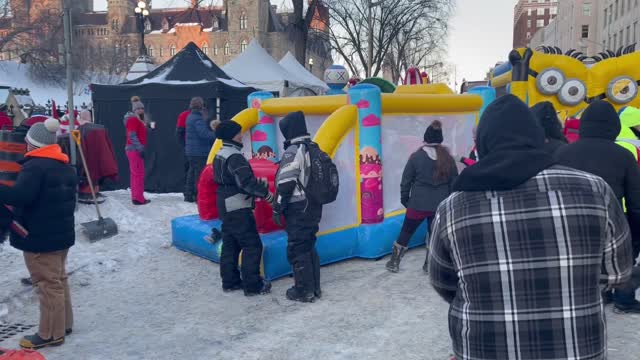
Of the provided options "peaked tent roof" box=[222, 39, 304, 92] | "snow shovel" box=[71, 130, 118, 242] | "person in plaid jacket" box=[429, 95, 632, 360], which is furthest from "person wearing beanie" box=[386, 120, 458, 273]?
"peaked tent roof" box=[222, 39, 304, 92]

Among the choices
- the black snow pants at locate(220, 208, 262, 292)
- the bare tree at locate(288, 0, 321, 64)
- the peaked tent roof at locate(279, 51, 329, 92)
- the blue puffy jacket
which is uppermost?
the bare tree at locate(288, 0, 321, 64)

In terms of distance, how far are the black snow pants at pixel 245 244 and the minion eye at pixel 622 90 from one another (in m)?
7.55

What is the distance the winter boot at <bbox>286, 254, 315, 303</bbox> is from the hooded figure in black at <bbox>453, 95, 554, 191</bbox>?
337 centimetres

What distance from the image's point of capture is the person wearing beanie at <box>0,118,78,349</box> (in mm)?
4051

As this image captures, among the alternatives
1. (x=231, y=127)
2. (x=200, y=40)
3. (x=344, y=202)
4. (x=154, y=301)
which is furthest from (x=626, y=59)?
(x=200, y=40)

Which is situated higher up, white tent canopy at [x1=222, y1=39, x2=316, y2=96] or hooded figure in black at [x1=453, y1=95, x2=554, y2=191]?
white tent canopy at [x1=222, y1=39, x2=316, y2=96]

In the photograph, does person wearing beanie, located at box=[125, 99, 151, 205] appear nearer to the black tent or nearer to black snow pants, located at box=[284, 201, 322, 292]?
the black tent

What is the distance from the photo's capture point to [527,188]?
1830 millimetres

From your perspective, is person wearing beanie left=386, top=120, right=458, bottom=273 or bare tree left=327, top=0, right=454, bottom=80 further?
bare tree left=327, top=0, right=454, bottom=80

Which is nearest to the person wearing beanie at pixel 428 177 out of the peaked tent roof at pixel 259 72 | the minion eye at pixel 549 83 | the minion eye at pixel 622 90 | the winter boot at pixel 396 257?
the winter boot at pixel 396 257

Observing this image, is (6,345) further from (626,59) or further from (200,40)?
(200,40)

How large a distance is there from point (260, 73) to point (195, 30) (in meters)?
64.6

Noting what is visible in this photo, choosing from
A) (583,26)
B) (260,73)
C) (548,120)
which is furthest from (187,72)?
(583,26)

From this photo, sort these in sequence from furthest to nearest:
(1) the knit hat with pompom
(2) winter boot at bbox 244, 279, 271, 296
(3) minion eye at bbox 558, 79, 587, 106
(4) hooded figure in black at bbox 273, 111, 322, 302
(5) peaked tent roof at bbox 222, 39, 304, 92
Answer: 1. (5) peaked tent roof at bbox 222, 39, 304, 92
2. (3) minion eye at bbox 558, 79, 587, 106
3. (2) winter boot at bbox 244, 279, 271, 296
4. (4) hooded figure in black at bbox 273, 111, 322, 302
5. (1) the knit hat with pompom
